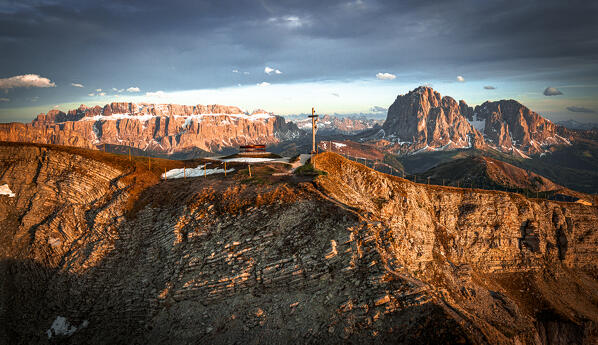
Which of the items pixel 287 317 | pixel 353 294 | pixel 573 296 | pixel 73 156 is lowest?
pixel 573 296

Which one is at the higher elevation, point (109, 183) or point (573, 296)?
point (109, 183)

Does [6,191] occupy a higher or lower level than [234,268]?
higher

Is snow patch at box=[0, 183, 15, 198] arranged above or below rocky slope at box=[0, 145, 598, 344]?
above

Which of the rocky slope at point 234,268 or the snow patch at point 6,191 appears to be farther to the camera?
the snow patch at point 6,191

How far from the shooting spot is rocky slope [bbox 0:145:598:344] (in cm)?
2602

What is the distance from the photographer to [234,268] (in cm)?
3172

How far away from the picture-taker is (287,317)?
26781 mm

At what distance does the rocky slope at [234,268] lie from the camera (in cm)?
2602

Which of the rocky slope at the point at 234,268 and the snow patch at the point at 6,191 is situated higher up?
the snow patch at the point at 6,191

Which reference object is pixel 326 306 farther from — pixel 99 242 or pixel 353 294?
pixel 99 242

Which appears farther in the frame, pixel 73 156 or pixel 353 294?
pixel 73 156

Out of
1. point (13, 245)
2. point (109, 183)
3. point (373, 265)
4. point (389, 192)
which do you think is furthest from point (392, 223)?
point (13, 245)

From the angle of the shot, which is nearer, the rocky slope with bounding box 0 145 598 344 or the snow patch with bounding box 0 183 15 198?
the rocky slope with bounding box 0 145 598 344

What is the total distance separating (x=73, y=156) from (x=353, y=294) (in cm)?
5482
